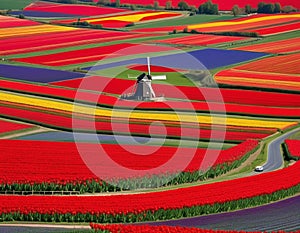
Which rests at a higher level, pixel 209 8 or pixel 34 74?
pixel 209 8

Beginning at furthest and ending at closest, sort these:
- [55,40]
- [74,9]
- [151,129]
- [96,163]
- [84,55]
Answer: [74,9], [55,40], [84,55], [151,129], [96,163]

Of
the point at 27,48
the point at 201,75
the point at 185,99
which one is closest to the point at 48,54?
the point at 27,48

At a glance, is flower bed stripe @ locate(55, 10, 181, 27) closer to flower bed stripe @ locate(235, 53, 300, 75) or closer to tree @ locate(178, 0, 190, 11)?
tree @ locate(178, 0, 190, 11)

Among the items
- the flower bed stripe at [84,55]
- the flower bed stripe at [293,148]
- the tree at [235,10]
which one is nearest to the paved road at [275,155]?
the flower bed stripe at [293,148]

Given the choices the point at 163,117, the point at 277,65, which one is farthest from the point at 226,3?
the point at 163,117

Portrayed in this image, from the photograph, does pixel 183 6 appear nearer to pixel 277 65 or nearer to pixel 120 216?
pixel 277 65

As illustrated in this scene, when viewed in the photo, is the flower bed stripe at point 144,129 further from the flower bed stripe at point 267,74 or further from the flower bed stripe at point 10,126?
the flower bed stripe at point 267,74

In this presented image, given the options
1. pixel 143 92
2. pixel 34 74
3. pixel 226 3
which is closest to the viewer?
pixel 143 92
